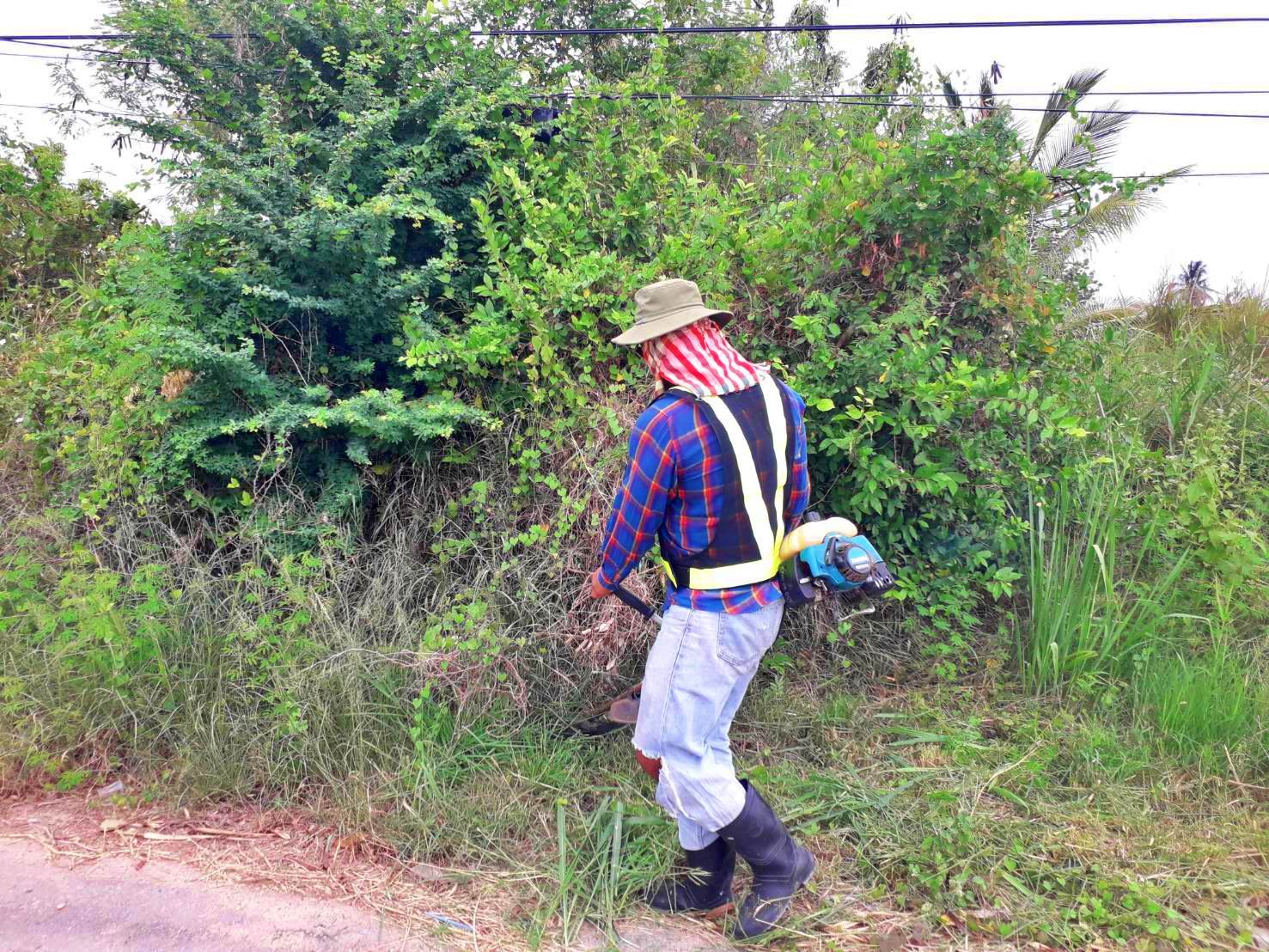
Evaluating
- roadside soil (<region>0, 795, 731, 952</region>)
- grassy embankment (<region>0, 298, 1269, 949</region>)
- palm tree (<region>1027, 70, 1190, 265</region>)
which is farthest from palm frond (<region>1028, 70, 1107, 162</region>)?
roadside soil (<region>0, 795, 731, 952</region>)

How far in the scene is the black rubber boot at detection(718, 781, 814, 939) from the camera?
2.65 meters

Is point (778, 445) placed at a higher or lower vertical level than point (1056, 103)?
lower

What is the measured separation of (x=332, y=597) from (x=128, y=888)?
1.43 m

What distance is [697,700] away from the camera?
2586mm

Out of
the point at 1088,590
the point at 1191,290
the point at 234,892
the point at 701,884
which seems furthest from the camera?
the point at 1191,290

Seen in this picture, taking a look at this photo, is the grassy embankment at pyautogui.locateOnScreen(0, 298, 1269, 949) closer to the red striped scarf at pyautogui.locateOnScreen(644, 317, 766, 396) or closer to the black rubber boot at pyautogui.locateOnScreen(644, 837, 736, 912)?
the black rubber boot at pyautogui.locateOnScreen(644, 837, 736, 912)

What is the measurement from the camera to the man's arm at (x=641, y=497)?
8.16ft

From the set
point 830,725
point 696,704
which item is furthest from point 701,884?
point 830,725

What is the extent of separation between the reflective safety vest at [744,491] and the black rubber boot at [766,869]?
2.61 ft

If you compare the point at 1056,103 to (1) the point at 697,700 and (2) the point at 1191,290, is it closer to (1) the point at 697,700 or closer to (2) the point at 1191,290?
(2) the point at 1191,290

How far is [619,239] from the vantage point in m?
4.50

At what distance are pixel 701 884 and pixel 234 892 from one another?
5.91 feet

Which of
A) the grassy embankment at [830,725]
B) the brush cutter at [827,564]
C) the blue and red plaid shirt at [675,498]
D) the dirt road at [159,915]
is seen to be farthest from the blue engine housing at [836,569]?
the dirt road at [159,915]

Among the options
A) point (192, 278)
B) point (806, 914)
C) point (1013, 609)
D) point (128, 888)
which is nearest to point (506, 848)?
point (806, 914)
